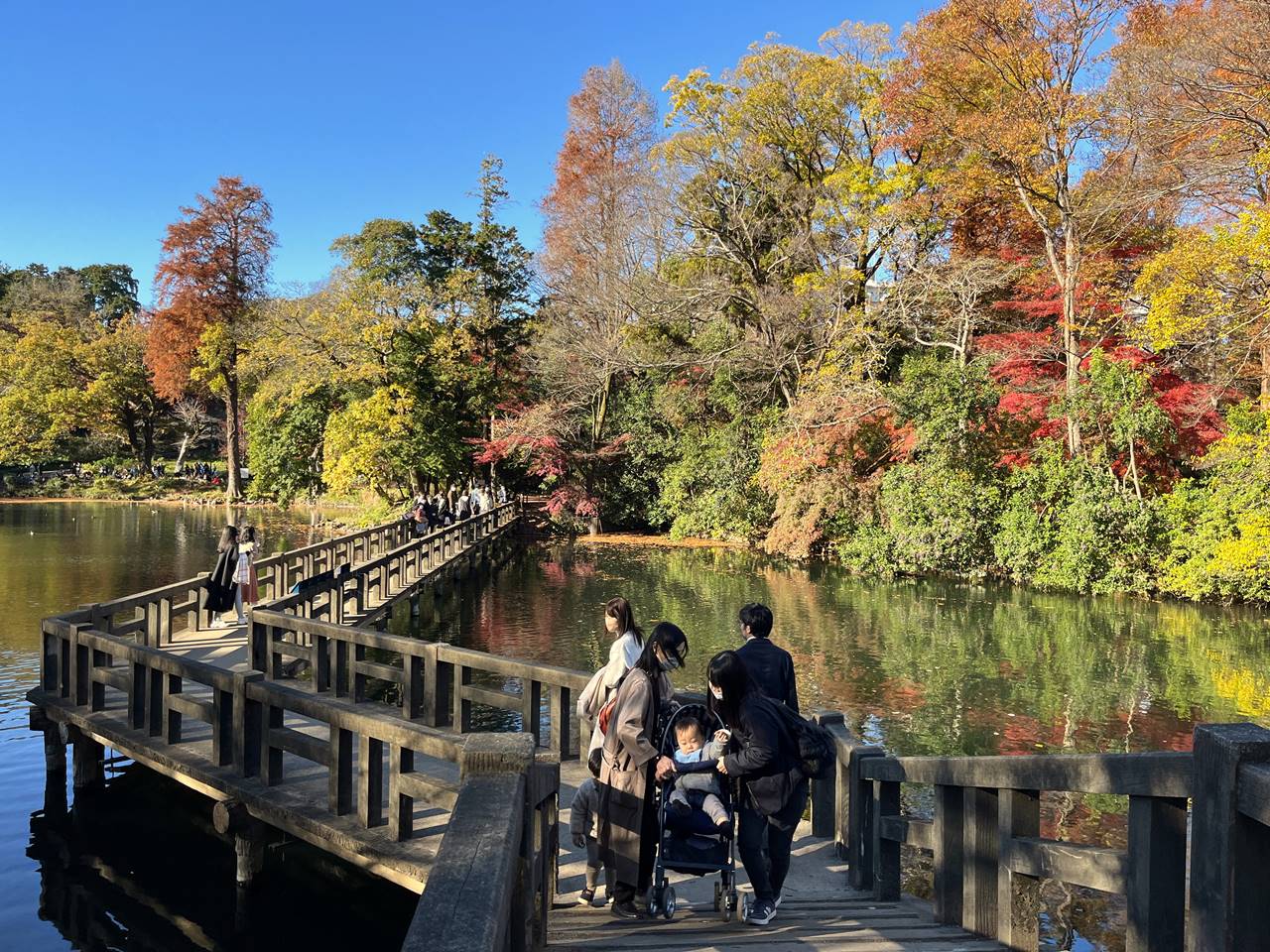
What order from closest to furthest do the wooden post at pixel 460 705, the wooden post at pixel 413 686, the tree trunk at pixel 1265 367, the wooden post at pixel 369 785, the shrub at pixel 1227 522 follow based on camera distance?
the wooden post at pixel 369 785
the wooden post at pixel 460 705
the wooden post at pixel 413 686
the shrub at pixel 1227 522
the tree trunk at pixel 1265 367

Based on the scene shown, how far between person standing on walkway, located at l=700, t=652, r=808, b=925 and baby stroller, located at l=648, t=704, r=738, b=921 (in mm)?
107

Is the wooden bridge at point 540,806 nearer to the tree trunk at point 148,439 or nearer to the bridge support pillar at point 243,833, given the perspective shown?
the bridge support pillar at point 243,833

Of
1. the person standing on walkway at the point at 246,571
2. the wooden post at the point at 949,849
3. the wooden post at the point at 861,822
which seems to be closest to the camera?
the wooden post at the point at 949,849

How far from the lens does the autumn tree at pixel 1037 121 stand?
850 inches

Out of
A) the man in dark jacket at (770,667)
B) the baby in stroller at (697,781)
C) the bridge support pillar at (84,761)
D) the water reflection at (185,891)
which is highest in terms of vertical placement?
the man in dark jacket at (770,667)

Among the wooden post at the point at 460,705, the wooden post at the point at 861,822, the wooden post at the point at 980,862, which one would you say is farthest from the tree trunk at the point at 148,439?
the wooden post at the point at 980,862

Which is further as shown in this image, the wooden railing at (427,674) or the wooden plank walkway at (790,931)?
the wooden railing at (427,674)

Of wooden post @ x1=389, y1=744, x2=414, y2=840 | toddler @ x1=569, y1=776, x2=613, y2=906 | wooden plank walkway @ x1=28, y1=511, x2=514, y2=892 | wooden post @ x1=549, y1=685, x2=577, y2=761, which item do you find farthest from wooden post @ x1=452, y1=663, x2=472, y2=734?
toddler @ x1=569, y1=776, x2=613, y2=906

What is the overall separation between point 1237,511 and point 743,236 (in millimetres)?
16511

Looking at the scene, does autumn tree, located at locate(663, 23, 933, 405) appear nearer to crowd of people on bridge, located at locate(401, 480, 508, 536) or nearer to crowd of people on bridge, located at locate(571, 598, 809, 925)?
crowd of people on bridge, located at locate(401, 480, 508, 536)

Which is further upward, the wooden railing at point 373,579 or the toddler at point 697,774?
the toddler at point 697,774

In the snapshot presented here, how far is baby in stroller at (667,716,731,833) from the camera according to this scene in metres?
4.41

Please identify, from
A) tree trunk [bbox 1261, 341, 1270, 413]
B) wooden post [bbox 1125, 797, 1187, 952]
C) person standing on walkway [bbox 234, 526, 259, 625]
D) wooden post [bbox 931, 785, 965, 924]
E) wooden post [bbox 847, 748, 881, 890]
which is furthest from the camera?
tree trunk [bbox 1261, 341, 1270, 413]

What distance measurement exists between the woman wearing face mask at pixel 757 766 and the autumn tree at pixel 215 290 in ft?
143
